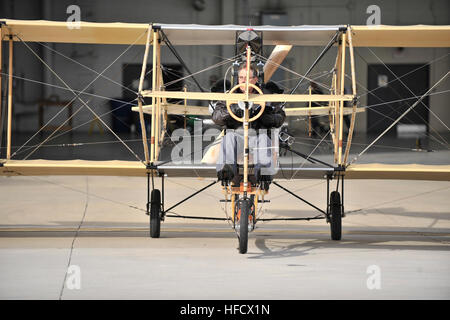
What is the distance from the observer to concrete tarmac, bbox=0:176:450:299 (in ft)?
17.4

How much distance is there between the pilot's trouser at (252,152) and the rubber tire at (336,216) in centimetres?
110

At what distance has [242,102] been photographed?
6.46 metres

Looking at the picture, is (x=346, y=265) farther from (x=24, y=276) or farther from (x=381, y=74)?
(x=381, y=74)

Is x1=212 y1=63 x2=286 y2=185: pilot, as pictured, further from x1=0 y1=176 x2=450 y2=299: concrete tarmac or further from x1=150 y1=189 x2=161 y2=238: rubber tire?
x1=150 y1=189 x2=161 y2=238: rubber tire

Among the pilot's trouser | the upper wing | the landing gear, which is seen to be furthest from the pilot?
the upper wing

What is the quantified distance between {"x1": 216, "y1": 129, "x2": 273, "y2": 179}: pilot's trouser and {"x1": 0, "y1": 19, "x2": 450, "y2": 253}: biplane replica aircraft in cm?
9

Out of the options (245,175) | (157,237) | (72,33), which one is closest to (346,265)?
(245,175)

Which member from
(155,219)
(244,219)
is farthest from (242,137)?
(155,219)

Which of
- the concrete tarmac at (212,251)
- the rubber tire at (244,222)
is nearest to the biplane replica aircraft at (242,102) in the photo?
the rubber tire at (244,222)

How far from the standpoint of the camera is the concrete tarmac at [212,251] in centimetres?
531

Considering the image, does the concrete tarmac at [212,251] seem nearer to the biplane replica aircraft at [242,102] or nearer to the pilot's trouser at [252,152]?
the biplane replica aircraft at [242,102]

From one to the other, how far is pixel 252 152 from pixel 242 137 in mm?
149

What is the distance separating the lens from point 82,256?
6.49 m

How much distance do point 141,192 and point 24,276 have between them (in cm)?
582
